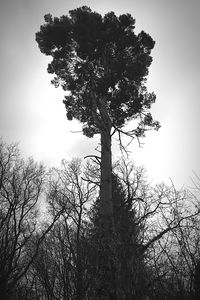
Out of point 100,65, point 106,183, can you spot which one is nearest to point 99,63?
point 100,65

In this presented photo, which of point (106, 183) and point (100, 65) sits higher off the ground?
point (100, 65)

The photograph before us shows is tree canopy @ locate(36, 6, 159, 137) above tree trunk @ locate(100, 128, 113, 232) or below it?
above

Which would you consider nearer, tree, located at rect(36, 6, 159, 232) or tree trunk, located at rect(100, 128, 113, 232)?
tree trunk, located at rect(100, 128, 113, 232)

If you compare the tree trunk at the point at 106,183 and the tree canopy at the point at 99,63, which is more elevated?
the tree canopy at the point at 99,63

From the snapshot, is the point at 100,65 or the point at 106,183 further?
the point at 100,65

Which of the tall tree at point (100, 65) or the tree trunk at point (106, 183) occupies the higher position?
the tall tree at point (100, 65)

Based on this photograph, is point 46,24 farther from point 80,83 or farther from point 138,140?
point 138,140

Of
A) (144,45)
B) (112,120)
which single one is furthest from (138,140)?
(144,45)

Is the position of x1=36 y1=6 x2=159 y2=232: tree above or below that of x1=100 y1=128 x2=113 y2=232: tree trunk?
above

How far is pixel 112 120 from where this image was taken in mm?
9422

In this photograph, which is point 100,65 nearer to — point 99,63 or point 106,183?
point 99,63

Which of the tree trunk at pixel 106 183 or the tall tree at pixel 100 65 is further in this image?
the tall tree at pixel 100 65

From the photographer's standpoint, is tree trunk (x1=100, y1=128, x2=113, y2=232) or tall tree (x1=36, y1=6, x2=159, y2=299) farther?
tall tree (x1=36, y1=6, x2=159, y2=299)

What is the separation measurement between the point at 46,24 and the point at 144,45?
4.41m
